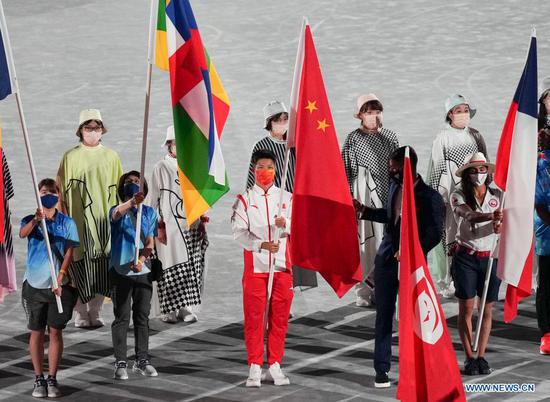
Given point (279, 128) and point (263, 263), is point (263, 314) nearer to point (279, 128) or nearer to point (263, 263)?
point (263, 263)

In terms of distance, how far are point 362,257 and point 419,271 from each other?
3529mm

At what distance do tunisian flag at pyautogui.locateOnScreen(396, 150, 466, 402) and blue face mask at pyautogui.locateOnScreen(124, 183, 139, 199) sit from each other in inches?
99.5

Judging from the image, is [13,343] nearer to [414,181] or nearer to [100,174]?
[100,174]

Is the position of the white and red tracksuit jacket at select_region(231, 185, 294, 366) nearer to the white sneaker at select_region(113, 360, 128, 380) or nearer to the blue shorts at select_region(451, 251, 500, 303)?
the white sneaker at select_region(113, 360, 128, 380)

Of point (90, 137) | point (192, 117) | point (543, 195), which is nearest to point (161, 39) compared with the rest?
point (192, 117)

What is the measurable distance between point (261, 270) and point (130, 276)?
102 centimetres

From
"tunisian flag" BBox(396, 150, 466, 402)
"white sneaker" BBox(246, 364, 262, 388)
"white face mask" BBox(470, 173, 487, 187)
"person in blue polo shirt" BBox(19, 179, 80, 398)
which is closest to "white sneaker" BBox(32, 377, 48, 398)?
"person in blue polo shirt" BBox(19, 179, 80, 398)

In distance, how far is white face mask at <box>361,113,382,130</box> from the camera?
46.1ft

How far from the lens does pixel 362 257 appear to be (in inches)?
566

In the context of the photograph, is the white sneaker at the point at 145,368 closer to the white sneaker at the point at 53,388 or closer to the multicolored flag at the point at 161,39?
the white sneaker at the point at 53,388

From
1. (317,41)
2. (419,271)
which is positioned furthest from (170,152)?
(317,41)

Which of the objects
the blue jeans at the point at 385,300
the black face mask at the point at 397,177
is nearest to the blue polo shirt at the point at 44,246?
the blue jeans at the point at 385,300

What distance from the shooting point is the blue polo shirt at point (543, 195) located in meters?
13.0

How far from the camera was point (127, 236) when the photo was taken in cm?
1245
